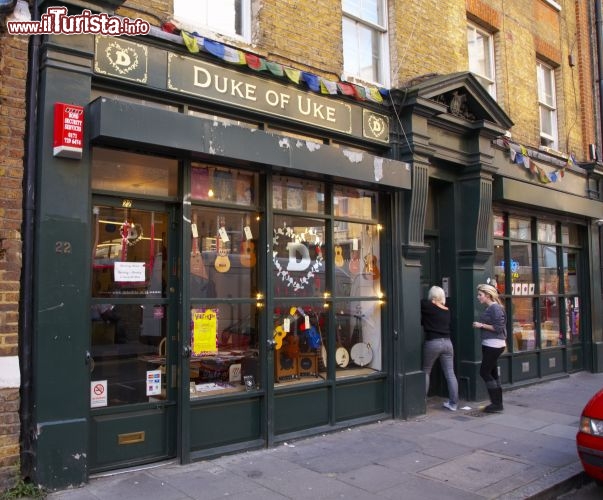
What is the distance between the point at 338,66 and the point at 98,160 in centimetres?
353

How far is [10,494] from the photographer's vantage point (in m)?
4.43

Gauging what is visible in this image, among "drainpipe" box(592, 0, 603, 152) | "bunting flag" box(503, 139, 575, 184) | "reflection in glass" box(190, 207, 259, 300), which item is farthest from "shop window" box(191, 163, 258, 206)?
"drainpipe" box(592, 0, 603, 152)

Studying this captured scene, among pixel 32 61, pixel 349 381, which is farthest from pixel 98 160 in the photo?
pixel 349 381

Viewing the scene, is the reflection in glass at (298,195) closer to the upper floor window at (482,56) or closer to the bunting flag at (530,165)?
the bunting flag at (530,165)

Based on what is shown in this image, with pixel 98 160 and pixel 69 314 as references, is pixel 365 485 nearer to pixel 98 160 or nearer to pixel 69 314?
pixel 69 314

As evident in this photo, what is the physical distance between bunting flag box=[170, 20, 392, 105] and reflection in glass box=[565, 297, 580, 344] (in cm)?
692

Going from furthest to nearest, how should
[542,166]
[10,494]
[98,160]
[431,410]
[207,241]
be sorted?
[542,166] → [431,410] → [207,241] → [98,160] → [10,494]

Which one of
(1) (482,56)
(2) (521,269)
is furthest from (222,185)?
(2) (521,269)

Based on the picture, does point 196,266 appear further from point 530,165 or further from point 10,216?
point 530,165

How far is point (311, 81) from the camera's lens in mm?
6711

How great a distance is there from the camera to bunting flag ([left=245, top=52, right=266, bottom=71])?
612cm

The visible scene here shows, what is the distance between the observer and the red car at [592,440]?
483 centimetres

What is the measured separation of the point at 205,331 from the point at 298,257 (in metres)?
1.53

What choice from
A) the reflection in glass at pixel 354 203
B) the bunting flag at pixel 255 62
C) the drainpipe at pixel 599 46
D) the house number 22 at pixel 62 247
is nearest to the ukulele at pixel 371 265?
the reflection in glass at pixel 354 203
